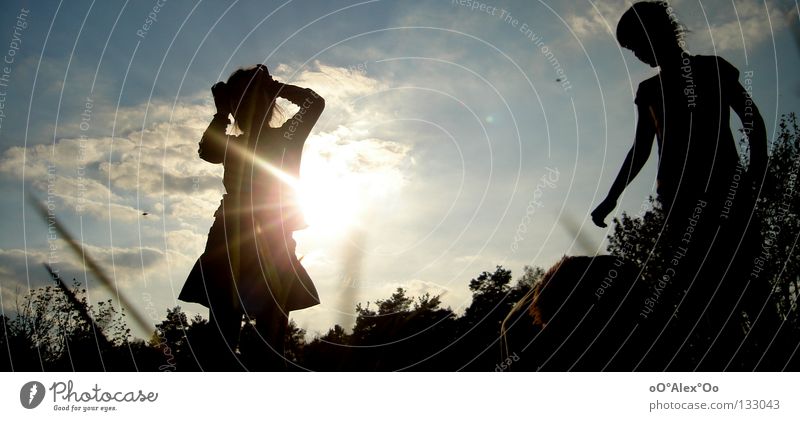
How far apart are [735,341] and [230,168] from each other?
6161 mm

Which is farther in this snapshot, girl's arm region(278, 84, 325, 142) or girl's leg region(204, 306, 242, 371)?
girl's arm region(278, 84, 325, 142)

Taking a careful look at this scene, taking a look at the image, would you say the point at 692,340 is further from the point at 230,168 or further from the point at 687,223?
the point at 230,168

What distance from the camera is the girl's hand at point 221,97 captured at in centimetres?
743

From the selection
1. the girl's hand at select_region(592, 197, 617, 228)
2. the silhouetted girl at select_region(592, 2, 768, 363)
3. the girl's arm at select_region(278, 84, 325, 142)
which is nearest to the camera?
the silhouetted girl at select_region(592, 2, 768, 363)

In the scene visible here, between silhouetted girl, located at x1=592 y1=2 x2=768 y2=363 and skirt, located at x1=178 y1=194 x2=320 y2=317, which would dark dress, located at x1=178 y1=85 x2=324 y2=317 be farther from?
silhouetted girl, located at x1=592 y1=2 x2=768 y2=363

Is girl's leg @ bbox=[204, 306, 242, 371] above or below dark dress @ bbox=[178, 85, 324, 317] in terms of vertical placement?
below

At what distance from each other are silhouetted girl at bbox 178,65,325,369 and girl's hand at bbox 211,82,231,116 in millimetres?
13

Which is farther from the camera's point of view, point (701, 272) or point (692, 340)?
point (692, 340)

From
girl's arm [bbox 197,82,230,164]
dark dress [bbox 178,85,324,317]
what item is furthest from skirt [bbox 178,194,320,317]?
girl's arm [bbox 197,82,230,164]

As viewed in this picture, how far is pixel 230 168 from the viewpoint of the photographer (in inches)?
287

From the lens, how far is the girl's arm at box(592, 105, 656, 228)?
19.4 ft

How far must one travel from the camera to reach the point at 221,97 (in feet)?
24.5

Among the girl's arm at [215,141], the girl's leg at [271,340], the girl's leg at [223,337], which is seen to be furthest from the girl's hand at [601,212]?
the girl's arm at [215,141]

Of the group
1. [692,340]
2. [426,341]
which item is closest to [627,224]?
[426,341]
